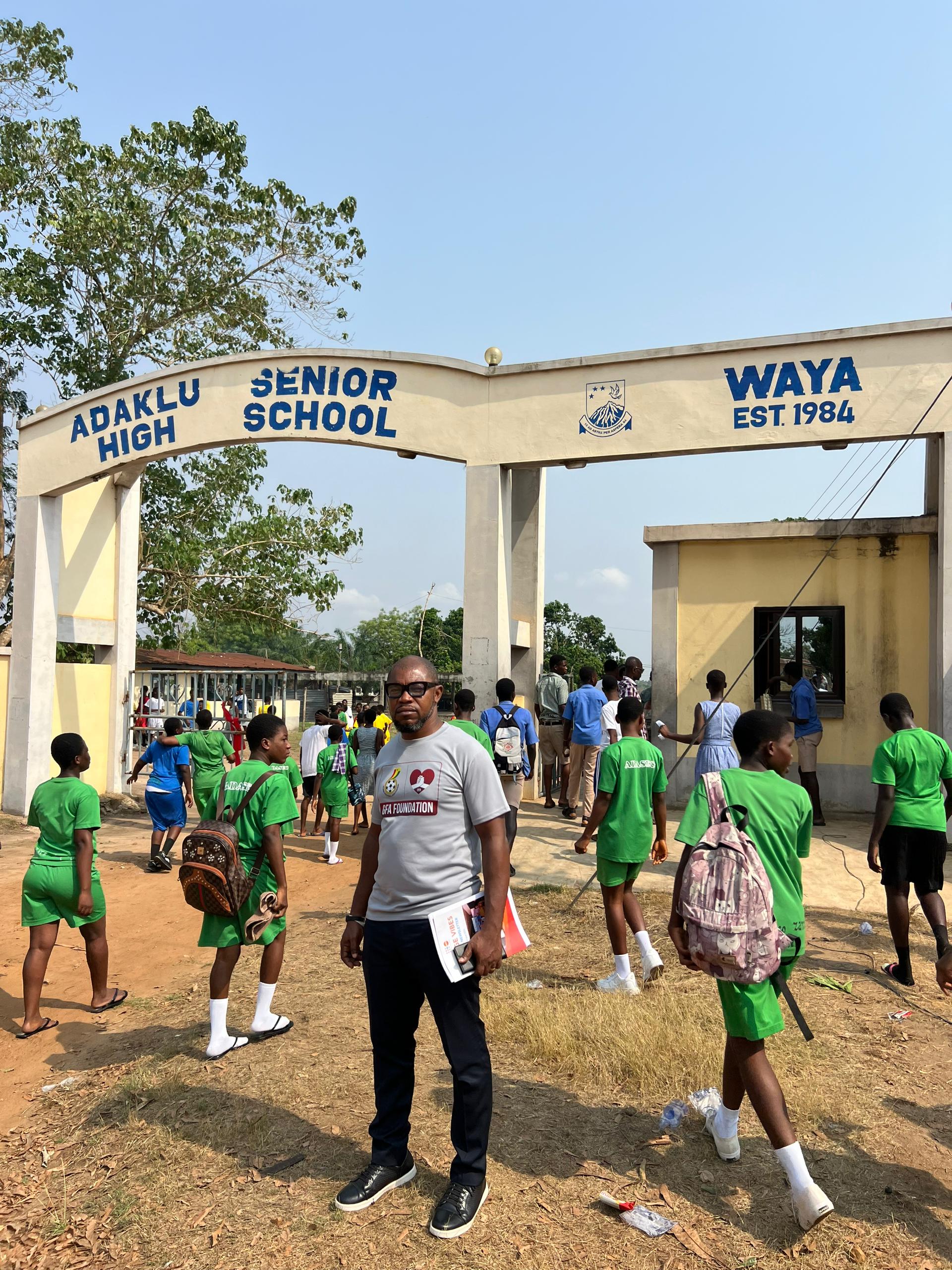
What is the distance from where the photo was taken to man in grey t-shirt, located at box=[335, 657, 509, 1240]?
3.30m

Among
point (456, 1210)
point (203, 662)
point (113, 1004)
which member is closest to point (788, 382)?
point (113, 1004)

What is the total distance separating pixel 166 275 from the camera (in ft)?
66.0

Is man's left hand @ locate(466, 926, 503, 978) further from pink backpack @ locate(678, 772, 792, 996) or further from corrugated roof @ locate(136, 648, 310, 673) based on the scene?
corrugated roof @ locate(136, 648, 310, 673)

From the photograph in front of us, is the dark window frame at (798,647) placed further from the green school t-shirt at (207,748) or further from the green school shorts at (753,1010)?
the green school shorts at (753,1010)

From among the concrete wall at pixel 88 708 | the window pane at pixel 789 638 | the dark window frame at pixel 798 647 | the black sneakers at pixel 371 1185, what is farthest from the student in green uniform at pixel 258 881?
the concrete wall at pixel 88 708

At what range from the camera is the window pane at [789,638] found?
12.1m

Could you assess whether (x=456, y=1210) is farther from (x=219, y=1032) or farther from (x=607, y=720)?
(x=607, y=720)

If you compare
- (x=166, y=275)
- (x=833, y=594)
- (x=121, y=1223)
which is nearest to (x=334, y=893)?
A: (x=121, y=1223)

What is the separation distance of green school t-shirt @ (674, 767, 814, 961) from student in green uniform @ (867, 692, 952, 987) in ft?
8.23

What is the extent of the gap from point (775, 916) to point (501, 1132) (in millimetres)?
1588

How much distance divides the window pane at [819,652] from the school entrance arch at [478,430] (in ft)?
4.90

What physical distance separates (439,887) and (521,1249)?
1.23 metres

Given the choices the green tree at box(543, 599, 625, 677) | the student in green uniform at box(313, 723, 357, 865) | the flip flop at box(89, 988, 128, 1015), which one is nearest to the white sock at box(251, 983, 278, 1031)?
the flip flop at box(89, 988, 128, 1015)

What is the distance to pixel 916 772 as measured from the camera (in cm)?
576
